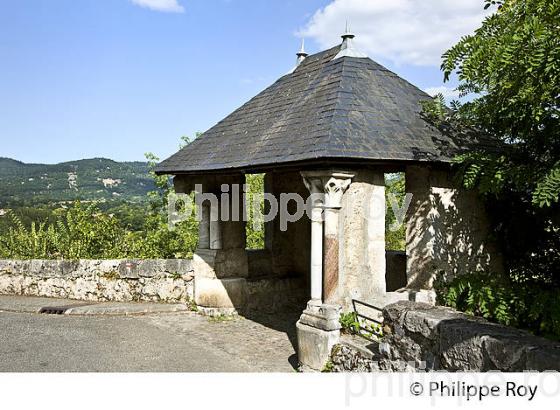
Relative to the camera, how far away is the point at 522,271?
22.7ft

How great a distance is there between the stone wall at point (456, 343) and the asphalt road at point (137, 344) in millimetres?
2054

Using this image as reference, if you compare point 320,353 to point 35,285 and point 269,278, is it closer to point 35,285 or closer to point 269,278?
point 269,278

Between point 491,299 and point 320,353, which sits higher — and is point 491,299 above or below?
above

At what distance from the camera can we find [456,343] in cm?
379

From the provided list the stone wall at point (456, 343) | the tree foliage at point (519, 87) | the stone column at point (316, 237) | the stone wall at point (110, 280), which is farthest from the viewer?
the stone wall at point (110, 280)

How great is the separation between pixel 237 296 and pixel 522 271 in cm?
468

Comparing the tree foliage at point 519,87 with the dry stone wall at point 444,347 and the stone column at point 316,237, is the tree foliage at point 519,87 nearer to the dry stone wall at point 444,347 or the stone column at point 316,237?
the dry stone wall at point 444,347

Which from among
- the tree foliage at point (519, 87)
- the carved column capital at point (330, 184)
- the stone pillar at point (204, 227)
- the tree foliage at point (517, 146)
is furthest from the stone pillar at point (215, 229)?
the tree foliage at point (519, 87)

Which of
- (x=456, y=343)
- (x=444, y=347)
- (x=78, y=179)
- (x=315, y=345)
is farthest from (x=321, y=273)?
(x=78, y=179)

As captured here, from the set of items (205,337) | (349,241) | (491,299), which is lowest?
(205,337)

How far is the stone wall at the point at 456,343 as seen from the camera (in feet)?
10.7

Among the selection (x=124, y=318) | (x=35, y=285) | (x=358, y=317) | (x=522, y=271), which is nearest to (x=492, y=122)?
(x=522, y=271)

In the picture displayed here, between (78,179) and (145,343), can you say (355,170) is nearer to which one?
(145,343)

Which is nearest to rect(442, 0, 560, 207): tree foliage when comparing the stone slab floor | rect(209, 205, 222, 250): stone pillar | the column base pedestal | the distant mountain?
the column base pedestal
